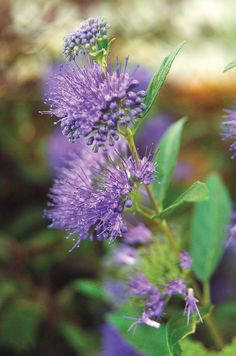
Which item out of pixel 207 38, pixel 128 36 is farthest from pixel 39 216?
pixel 207 38

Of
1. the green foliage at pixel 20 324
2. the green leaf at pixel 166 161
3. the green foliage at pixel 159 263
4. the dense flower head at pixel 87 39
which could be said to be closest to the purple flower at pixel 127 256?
the green foliage at pixel 159 263

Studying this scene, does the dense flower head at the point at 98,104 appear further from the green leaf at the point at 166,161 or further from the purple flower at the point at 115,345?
the purple flower at the point at 115,345

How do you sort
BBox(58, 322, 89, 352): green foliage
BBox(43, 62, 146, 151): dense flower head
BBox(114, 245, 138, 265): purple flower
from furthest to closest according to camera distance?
BBox(58, 322, 89, 352): green foliage
BBox(114, 245, 138, 265): purple flower
BBox(43, 62, 146, 151): dense flower head

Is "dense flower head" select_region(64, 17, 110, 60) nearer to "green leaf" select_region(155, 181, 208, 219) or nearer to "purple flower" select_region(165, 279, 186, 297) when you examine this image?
"green leaf" select_region(155, 181, 208, 219)

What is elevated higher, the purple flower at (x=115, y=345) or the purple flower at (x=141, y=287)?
the purple flower at (x=141, y=287)

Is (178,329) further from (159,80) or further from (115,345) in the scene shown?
(115,345)

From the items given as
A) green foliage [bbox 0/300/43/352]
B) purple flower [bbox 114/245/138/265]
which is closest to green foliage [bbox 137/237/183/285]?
purple flower [bbox 114/245/138/265]

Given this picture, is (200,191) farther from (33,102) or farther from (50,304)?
(33,102)
